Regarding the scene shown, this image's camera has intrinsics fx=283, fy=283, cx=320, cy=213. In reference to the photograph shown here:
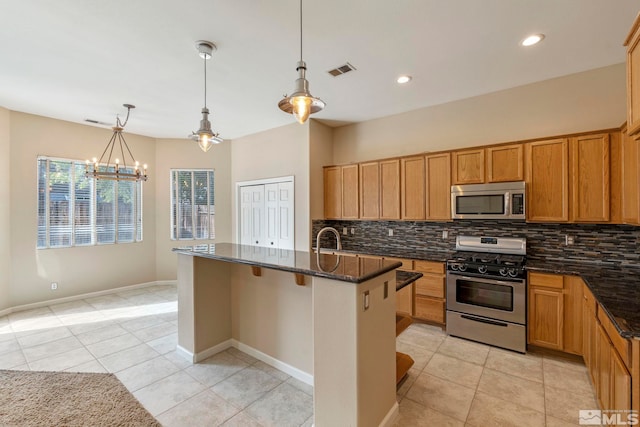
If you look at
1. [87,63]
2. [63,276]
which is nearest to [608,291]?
[87,63]

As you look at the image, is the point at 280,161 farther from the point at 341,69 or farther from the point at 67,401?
the point at 67,401

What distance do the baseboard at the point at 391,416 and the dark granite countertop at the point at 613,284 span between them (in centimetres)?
147

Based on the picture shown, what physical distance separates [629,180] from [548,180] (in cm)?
64

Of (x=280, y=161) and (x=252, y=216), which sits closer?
(x=280, y=161)

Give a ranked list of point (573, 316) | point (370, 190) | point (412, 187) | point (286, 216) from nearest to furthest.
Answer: point (573, 316)
point (412, 187)
point (370, 190)
point (286, 216)

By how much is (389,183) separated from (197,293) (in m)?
3.06

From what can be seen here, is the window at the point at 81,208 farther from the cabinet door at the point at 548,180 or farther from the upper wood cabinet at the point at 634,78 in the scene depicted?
the upper wood cabinet at the point at 634,78

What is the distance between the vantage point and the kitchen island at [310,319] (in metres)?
1.80

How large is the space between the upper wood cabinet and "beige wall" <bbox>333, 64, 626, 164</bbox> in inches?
68.3

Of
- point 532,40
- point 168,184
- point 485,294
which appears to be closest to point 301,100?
point 532,40

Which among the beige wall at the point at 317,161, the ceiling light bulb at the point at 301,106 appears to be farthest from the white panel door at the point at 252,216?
the ceiling light bulb at the point at 301,106

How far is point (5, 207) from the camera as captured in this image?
4.35 metres

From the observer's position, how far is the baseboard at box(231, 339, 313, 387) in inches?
102

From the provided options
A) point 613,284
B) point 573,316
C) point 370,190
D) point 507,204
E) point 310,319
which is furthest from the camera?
point 370,190
